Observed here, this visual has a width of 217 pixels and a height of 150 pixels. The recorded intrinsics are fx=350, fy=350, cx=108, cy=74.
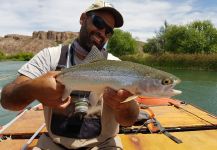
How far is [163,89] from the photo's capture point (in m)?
2.58

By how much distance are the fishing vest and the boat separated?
1207 mm

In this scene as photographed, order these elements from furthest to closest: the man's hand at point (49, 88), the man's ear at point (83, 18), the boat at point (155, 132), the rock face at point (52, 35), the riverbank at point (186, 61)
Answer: the rock face at point (52, 35) → the riverbank at point (186, 61) → the boat at point (155, 132) → the man's ear at point (83, 18) → the man's hand at point (49, 88)

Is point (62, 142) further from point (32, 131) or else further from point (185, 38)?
point (185, 38)

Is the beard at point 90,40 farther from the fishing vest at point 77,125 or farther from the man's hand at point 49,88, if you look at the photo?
the man's hand at point 49,88

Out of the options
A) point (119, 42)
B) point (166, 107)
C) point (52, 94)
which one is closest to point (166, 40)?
point (119, 42)

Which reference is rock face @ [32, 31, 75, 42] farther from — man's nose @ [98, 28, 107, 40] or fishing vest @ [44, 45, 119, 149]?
fishing vest @ [44, 45, 119, 149]

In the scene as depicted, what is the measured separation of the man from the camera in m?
3.10

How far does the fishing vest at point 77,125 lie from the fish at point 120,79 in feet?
2.25

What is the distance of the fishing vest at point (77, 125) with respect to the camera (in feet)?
11.4

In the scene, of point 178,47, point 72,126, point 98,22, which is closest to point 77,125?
point 72,126

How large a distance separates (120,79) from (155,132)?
10.4 feet

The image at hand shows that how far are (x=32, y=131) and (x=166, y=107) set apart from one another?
348cm

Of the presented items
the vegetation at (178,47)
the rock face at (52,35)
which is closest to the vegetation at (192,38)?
the vegetation at (178,47)

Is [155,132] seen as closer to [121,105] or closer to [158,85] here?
[121,105]
